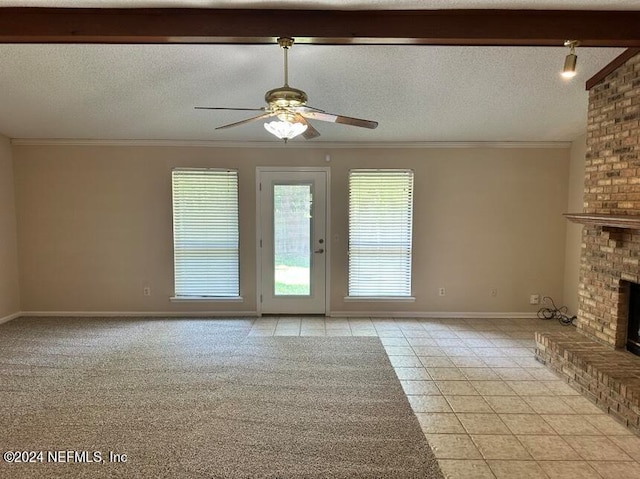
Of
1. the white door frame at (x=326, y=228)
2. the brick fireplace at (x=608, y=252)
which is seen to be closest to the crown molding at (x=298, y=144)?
the white door frame at (x=326, y=228)

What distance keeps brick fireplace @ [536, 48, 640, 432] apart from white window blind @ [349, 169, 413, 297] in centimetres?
192

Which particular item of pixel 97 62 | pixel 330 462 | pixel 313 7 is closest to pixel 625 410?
pixel 330 462

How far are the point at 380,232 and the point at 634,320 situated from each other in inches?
110

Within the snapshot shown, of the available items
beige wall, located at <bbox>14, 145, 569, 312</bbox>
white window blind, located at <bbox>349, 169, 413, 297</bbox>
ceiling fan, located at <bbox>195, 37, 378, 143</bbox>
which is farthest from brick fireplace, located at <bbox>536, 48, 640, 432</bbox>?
ceiling fan, located at <bbox>195, 37, 378, 143</bbox>

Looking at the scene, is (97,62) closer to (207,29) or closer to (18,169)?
(207,29)

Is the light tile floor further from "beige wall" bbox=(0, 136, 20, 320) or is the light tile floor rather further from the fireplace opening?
"beige wall" bbox=(0, 136, 20, 320)

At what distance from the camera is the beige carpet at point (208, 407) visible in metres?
2.15

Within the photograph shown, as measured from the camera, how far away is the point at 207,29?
2502 mm

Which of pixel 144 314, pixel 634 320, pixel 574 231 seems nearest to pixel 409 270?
pixel 574 231

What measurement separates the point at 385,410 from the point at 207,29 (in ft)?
9.80

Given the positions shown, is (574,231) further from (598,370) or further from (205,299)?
(205,299)

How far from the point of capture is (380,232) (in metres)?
5.07

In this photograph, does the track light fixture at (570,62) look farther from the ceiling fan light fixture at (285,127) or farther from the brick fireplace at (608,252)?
the ceiling fan light fixture at (285,127)

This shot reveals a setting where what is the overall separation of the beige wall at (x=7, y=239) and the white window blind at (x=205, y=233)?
82.9 inches
